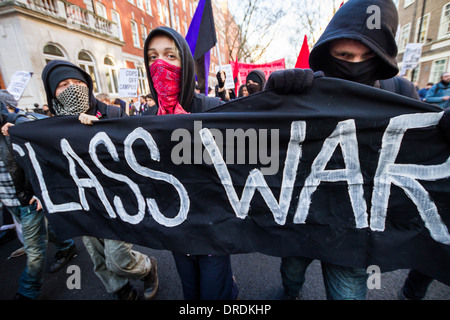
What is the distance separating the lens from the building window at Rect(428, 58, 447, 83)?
14.9m

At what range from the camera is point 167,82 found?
147 cm

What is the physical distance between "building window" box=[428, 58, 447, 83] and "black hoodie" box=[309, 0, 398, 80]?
20.7 meters

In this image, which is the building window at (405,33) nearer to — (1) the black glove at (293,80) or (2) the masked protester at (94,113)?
(1) the black glove at (293,80)

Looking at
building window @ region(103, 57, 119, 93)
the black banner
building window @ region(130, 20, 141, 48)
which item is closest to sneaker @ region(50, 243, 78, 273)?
the black banner

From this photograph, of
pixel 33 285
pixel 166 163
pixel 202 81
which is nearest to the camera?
pixel 166 163

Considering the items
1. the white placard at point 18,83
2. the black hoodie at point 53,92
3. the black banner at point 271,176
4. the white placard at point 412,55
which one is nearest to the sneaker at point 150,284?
the black banner at point 271,176

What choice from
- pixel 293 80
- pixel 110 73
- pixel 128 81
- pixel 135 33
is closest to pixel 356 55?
pixel 293 80

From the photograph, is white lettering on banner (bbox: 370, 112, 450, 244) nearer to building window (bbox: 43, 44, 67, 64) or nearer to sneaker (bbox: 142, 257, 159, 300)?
sneaker (bbox: 142, 257, 159, 300)

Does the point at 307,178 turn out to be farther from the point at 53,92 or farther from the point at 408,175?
the point at 53,92

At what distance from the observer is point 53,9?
35.4ft

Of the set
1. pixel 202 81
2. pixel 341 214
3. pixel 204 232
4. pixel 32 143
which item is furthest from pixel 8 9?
pixel 341 214

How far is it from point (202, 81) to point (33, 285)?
3.26 metres
